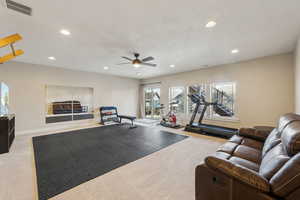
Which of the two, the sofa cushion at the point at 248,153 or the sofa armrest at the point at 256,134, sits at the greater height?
the sofa armrest at the point at 256,134

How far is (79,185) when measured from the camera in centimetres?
192

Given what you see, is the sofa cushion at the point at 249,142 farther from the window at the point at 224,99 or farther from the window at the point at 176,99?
the window at the point at 176,99

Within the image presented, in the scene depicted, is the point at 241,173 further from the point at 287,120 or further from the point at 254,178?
the point at 287,120

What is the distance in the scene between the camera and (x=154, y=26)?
2.48m

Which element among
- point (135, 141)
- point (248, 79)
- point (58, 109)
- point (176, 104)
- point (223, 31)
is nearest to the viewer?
point (223, 31)

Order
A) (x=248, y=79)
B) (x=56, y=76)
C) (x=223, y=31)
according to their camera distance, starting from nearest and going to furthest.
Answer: (x=223, y=31), (x=248, y=79), (x=56, y=76)

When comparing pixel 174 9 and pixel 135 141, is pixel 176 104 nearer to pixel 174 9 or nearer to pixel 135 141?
pixel 135 141

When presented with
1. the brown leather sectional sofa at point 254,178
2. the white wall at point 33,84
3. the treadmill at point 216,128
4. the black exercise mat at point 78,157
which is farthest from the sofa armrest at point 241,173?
the white wall at point 33,84

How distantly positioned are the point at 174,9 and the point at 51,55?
13.6ft

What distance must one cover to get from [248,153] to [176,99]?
208 inches

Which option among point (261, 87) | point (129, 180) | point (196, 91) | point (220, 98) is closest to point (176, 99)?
point (196, 91)

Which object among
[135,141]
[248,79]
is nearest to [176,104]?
[248,79]

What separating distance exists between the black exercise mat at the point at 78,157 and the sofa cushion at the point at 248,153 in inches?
73.0

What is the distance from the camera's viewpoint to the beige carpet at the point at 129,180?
173 centimetres
